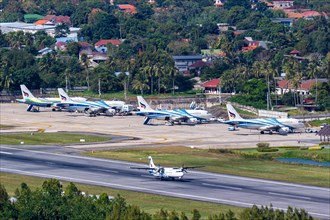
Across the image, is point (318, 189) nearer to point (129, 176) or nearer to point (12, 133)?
point (129, 176)

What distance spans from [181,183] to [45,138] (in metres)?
52.9

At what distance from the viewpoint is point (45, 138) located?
18162 cm

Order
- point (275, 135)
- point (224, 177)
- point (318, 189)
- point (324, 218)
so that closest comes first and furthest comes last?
point (324, 218) → point (318, 189) → point (224, 177) → point (275, 135)

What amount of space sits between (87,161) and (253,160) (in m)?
22.2

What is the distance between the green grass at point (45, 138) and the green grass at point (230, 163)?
633 inches

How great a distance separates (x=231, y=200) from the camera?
120 m

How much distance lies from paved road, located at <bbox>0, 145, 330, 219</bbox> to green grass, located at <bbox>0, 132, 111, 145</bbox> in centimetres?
1724

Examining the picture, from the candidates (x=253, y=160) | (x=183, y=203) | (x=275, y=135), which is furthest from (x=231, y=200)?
(x=275, y=135)

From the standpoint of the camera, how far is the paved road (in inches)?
4717

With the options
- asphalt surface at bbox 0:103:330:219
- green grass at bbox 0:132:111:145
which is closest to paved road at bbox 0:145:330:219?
asphalt surface at bbox 0:103:330:219

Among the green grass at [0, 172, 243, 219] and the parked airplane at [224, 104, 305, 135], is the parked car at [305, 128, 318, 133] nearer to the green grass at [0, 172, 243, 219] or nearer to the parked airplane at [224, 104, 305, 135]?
the parked airplane at [224, 104, 305, 135]

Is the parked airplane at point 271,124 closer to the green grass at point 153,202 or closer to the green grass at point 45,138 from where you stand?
the green grass at point 45,138

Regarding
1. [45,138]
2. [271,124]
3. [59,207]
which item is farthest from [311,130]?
[59,207]

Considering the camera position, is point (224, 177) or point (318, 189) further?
point (224, 177)
